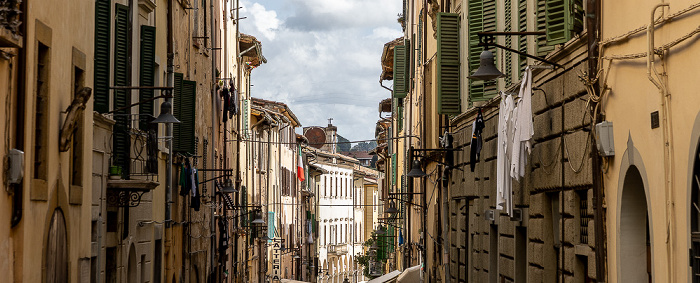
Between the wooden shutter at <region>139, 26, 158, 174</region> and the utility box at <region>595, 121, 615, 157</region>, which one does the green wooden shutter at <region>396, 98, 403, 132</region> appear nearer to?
the wooden shutter at <region>139, 26, 158, 174</region>

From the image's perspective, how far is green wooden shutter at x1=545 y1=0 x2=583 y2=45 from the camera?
1152 cm

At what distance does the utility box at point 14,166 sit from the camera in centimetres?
1002

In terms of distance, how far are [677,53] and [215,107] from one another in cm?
2475

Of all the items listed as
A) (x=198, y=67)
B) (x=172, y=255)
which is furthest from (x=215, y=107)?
(x=172, y=255)

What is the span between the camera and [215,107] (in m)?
32.3

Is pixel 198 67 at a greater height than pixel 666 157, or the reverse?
pixel 198 67

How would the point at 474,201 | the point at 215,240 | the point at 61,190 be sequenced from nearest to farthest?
1. the point at 61,190
2. the point at 474,201
3. the point at 215,240

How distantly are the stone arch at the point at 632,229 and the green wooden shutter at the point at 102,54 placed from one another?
745 centimetres

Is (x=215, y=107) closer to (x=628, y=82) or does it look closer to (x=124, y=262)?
(x=124, y=262)

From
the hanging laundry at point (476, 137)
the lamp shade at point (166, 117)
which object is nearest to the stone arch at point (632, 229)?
the hanging laundry at point (476, 137)

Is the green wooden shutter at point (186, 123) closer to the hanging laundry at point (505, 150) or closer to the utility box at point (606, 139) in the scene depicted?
the hanging laundry at point (505, 150)

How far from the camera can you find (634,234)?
10.4 metres

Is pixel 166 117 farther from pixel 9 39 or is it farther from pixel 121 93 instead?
pixel 9 39

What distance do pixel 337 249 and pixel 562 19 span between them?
235ft
